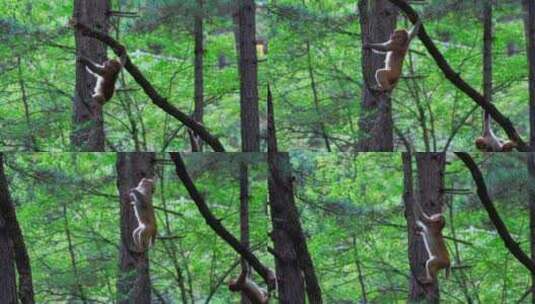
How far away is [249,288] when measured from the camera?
11.6 feet

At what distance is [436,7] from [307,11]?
0.45m

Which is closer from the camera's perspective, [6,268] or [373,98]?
[6,268]

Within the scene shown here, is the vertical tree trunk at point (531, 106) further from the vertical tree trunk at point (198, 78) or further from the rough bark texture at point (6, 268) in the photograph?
the rough bark texture at point (6, 268)

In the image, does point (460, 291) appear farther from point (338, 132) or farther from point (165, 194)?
point (165, 194)

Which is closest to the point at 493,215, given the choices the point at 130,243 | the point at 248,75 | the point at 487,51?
the point at 487,51

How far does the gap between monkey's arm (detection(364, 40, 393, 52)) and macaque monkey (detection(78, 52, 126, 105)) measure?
85cm

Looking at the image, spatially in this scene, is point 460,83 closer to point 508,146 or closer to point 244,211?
point 508,146

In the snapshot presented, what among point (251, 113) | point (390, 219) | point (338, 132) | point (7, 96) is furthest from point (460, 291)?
point (7, 96)

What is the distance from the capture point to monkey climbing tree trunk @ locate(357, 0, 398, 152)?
11.6 ft

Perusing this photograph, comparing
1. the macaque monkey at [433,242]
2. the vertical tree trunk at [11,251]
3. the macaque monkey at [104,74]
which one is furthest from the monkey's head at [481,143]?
the vertical tree trunk at [11,251]

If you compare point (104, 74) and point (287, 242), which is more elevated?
point (104, 74)

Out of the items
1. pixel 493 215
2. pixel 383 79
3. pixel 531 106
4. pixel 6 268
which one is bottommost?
pixel 6 268

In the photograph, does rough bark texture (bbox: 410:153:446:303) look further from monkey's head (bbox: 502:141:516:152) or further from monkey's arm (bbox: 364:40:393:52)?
monkey's arm (bbox: 364:40:393:52)

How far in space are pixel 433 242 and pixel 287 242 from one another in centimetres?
52
